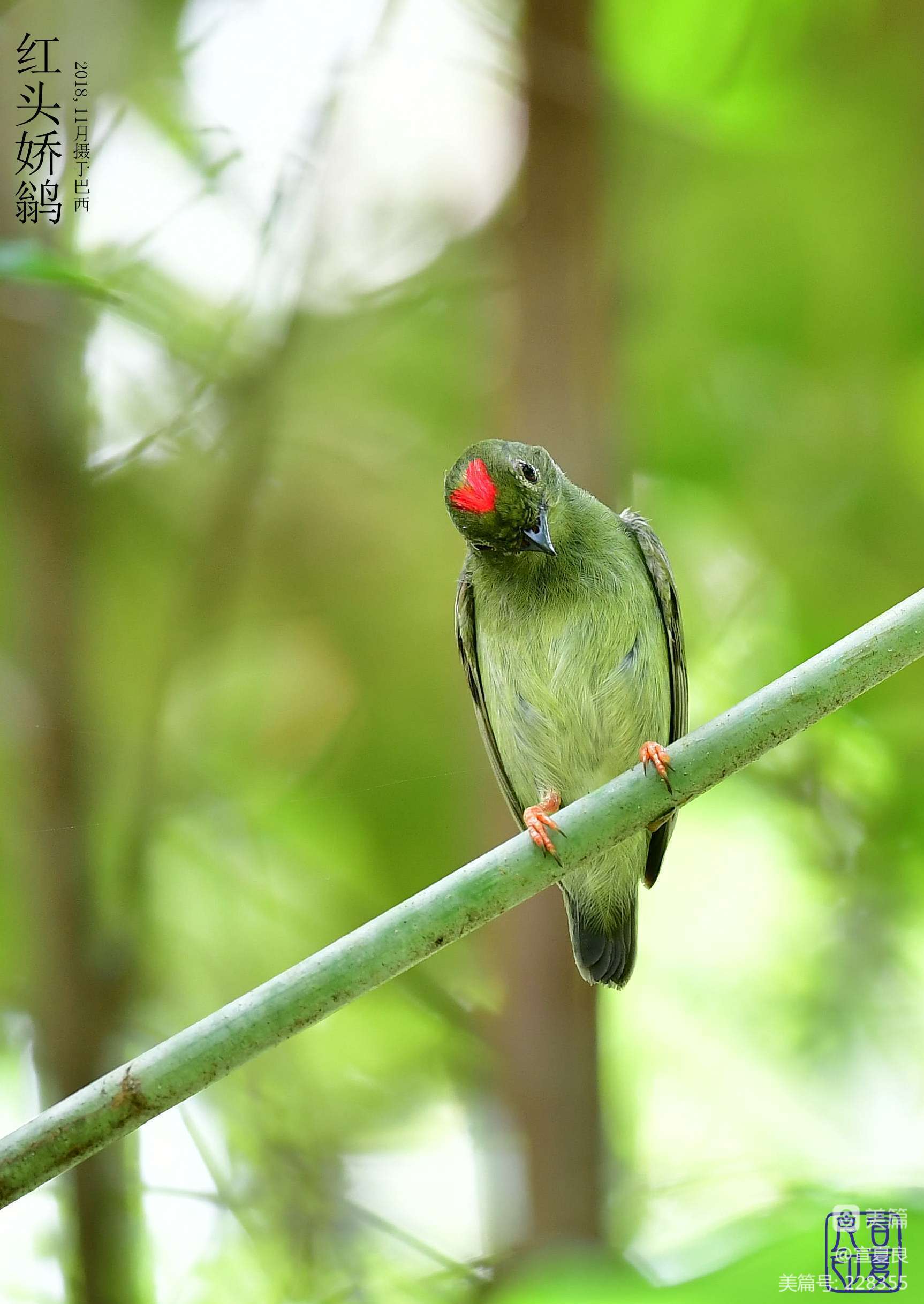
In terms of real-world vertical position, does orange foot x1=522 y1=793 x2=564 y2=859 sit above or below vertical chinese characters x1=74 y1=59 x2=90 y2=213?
below

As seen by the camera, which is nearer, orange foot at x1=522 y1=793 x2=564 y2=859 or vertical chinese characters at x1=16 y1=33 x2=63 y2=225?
orange foot at x1=522 y1=793 x2=564 y2=859

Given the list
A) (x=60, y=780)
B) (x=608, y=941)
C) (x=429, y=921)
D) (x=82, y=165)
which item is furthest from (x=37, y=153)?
(x=429, y=921)

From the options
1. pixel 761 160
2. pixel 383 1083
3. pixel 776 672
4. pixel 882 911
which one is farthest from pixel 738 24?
pixel 383 1083

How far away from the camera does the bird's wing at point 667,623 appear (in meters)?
3.30

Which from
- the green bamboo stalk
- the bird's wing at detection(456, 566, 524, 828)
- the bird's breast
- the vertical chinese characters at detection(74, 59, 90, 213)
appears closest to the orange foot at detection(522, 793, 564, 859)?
the green bamboo stalk

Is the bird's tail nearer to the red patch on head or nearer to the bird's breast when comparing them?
the bird's breast

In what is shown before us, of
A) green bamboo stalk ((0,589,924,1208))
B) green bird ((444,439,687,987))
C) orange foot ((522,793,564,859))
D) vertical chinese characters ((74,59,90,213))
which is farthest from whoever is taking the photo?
vertical chinese characters ((74,59,90,213))

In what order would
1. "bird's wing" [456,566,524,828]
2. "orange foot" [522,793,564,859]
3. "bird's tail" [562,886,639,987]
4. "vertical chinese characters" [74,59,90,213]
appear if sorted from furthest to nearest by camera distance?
"vertical chinese characters" [74,59,90,213] → "bird's wing" [456,566,524,828] → "bird's tail" [562,886,639,987] → "orange foot" [522,793,564,859]

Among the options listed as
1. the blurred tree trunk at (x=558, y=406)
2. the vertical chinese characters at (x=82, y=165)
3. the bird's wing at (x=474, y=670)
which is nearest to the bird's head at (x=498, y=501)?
the bird's wing at (x=474, y=670)

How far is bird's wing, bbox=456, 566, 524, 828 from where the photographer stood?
340 cm

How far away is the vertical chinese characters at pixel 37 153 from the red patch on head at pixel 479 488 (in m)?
1.93

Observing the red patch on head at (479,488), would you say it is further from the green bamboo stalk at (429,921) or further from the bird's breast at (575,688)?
the green bamboo stalk at (429,921)

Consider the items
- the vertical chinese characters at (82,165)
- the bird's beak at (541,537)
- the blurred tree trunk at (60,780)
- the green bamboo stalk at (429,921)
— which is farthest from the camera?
the vertical chinese characters at (82,165)

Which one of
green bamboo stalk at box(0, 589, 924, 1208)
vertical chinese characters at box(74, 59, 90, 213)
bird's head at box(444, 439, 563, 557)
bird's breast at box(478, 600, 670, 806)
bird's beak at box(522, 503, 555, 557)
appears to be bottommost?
green bamboo stalk at box(0, 589, 924, 1208)
